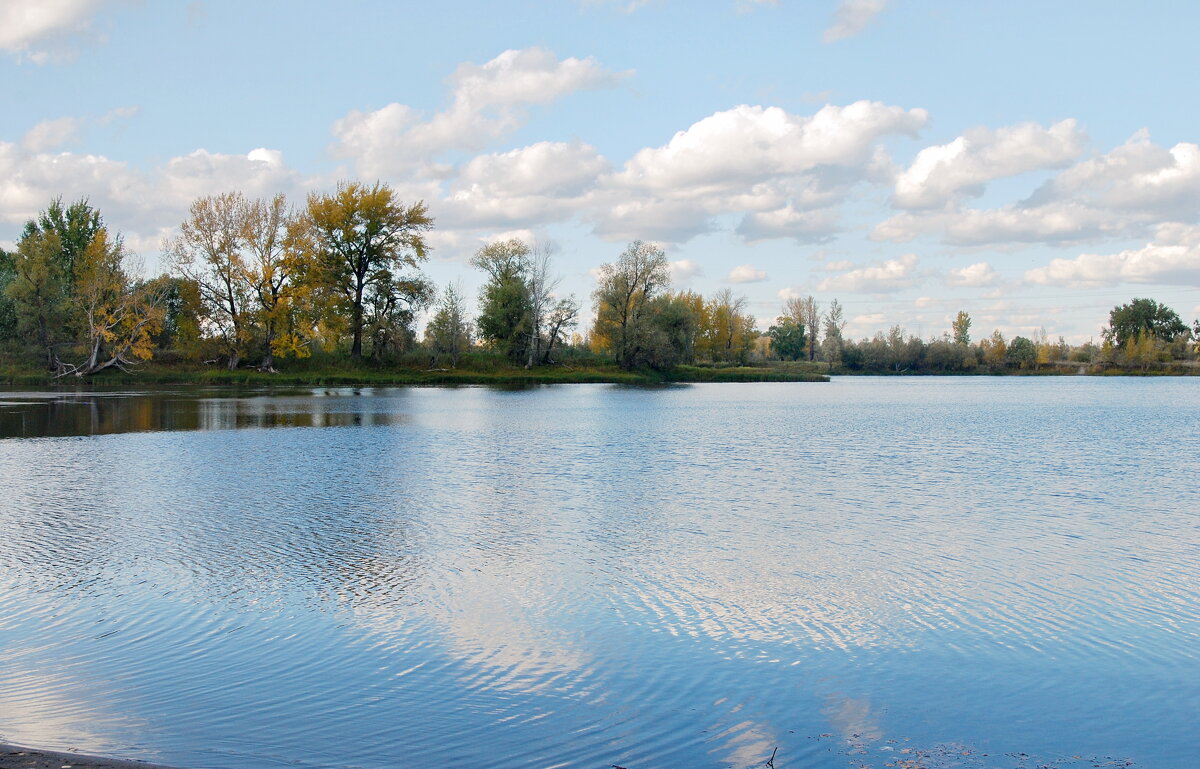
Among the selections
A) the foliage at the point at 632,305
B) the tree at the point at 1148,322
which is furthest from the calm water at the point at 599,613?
the tree at the point at 1148,322

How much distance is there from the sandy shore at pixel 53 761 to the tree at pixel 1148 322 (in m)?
172

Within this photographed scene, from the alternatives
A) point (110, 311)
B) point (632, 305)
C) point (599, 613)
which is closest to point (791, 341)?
point (632, 305)

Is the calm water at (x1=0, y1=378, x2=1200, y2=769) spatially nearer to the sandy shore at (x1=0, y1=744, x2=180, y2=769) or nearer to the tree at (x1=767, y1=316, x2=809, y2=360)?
the sandy shore at (x1=0, y1=744, x2=180, y2=769)

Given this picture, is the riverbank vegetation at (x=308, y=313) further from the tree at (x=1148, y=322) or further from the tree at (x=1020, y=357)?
the tree at (x=1148, y=322)

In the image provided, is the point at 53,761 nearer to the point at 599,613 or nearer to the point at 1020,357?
the point at 599,613

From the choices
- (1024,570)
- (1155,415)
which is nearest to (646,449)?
(1024,570)

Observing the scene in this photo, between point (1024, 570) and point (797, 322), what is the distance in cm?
13627

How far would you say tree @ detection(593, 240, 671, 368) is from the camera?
267ft

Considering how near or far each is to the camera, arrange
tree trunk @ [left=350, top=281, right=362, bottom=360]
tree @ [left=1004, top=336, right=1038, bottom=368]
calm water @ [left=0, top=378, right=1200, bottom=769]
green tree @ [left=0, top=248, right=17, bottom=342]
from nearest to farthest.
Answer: calm water @ [left=0, top=378, right=1200, bottom=769]
green tree @ [left=0, top=248, right=17, bottom=342]
tree trunk @ [left=350, top=281, right=362, bottom=360]
tree @ [left=1004, top=336, right=1038, bottom=368]

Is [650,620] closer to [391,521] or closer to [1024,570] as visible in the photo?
[1024,570]

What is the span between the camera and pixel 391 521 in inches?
546

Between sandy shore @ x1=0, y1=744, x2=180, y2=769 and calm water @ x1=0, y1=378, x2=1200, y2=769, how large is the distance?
0.30m

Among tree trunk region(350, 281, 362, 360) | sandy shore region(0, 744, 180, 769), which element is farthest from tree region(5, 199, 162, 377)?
sandy shore region(0, 744, 180, 769)

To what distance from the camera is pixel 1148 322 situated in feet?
514
